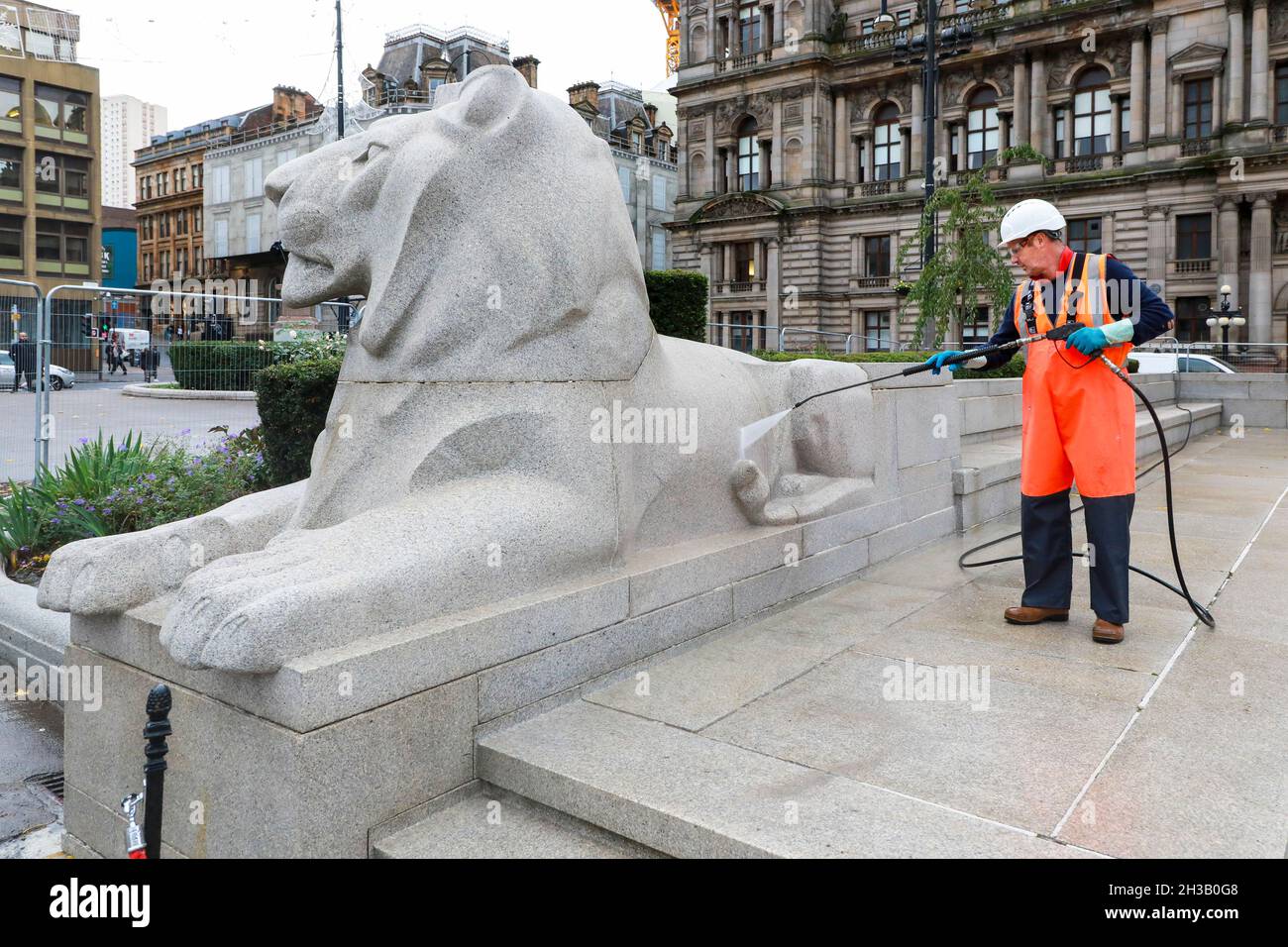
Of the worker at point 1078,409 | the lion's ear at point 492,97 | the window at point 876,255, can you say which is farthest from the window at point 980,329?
the lion's ear at point 492,97

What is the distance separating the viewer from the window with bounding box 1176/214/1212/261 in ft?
122

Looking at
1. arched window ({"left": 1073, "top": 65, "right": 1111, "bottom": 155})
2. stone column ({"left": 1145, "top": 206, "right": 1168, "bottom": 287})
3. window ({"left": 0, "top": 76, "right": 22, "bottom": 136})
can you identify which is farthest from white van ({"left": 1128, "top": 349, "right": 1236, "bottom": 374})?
window ({"left": 0, "top": 76, "right": 22, "bottom": 136})

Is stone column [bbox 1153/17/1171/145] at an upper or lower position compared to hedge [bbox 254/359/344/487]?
upper

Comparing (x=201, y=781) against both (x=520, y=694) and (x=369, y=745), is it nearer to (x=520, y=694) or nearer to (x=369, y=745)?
(x=369, y=745)

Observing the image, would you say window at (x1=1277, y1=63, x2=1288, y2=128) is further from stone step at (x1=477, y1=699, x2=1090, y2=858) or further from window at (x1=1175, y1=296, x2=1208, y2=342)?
stone step at (x1=477, y1=699, x2=1090, y2=858)

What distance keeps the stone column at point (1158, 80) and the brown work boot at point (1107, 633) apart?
4036cm

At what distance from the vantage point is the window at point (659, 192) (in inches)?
2251

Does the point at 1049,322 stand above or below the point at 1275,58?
below

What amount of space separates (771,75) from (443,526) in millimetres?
48130

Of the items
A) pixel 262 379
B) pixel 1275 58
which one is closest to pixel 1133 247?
pixel 1275 58

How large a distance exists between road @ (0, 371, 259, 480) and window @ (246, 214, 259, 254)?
1975 inches

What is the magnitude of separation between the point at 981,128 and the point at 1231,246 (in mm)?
12247

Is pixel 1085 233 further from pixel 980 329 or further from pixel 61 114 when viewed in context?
pixel 61 114
